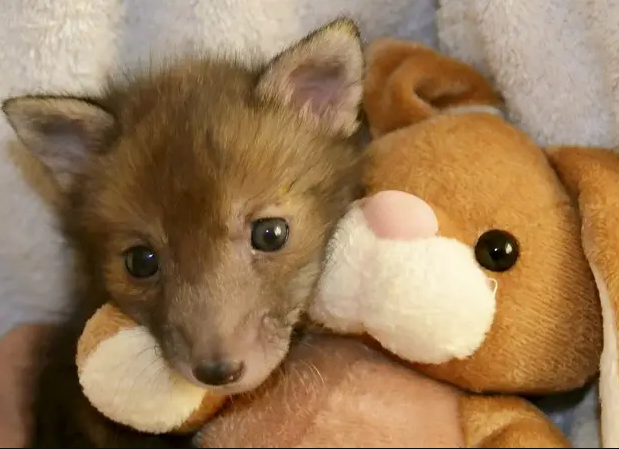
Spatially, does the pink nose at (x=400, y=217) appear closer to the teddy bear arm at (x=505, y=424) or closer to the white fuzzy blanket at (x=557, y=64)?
the teddy bear arm at (x=505, y=424)

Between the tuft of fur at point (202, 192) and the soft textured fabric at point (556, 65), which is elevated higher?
the soft textured fabric at point (556, 65)

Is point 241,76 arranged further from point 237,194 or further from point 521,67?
point 521,67

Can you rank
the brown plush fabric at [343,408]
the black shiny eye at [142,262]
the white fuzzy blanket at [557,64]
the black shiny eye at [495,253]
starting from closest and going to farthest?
the brown plush fabric at [343,408] → the black shiny eye at [495,253] → the black shiny eye at [142,262] → the white fuzzy blanket at [557,64]

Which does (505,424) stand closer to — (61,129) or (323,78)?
(323,78)

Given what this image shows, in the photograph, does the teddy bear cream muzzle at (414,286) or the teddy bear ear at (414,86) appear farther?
the teddy bear ear at (414,86)

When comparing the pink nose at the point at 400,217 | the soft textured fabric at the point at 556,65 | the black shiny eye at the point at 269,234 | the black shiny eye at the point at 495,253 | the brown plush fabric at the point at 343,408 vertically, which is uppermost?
the soft textured fabric at the point at 556,65

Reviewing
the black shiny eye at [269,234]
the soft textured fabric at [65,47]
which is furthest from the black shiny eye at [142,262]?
the soft textured fabric at [65,47]

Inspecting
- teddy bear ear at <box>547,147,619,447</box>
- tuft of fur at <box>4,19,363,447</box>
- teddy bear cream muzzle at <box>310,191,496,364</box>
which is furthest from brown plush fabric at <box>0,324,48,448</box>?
teddy bear ear at <box>547,147,619,447</box>

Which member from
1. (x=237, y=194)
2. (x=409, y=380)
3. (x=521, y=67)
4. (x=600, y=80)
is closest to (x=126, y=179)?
(x=237, y=194)
